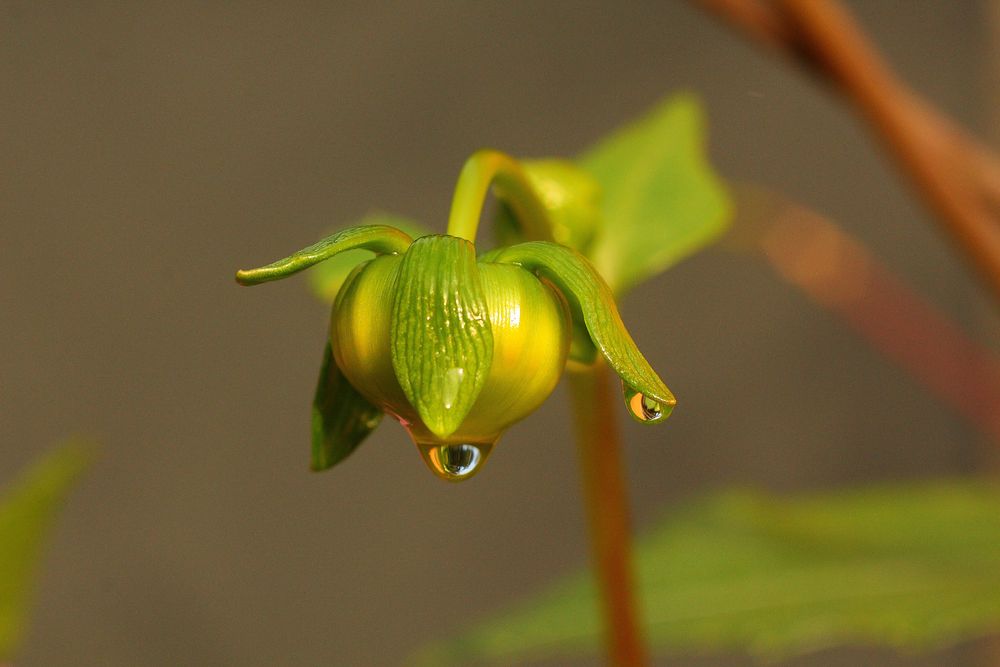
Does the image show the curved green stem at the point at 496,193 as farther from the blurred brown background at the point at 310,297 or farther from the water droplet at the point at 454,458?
the blurred brown background at the point at 310,297

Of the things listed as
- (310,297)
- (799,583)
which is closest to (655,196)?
(799,583)

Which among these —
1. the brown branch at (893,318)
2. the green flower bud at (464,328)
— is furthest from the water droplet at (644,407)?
the brown branch at (893,318)

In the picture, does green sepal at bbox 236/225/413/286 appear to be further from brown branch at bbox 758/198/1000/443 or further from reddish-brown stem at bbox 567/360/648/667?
brown branch at bbox 758/198/1000/443

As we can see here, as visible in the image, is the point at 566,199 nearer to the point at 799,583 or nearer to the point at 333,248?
the point at 333,248

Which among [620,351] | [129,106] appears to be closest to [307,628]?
[129,106]

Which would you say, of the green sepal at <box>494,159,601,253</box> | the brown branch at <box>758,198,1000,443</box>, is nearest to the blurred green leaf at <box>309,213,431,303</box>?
the green sepal at <box>494,159,601,253</box>

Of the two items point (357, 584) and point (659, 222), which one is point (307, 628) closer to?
point (357, 584)
